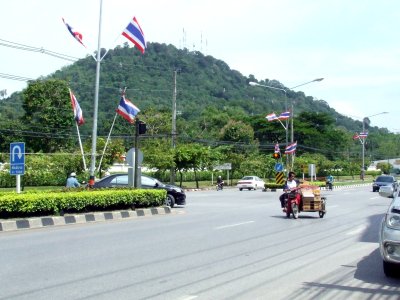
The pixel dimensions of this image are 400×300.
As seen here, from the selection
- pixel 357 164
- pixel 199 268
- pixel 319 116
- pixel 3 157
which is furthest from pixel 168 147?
pixel 357 164

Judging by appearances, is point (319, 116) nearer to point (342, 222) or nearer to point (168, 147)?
point (168, 147)

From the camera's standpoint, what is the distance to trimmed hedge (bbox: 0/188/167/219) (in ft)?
50.9

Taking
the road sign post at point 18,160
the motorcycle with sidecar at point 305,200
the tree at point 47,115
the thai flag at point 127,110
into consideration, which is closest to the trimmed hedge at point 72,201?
Answer: the road sign post at point 18,160

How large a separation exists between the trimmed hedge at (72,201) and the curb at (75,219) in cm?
35

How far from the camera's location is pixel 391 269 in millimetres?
8203

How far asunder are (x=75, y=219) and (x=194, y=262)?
326 inches

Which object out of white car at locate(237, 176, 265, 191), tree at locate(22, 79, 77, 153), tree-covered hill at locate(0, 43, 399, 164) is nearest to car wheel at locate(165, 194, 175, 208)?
white car at locate(237, 176, 265, 191)

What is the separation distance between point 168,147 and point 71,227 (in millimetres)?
37349

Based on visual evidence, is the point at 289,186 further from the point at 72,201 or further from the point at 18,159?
the point at 18,159

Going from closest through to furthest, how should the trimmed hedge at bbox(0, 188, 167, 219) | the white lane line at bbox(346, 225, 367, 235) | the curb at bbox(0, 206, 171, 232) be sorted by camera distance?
1. the white lane line at bbox(346, 225, 367, 235)
2. the curb at bbox(0, 206, 171, 232)
3. the trimmed hedge at bbox(0, 188, 167, 219)

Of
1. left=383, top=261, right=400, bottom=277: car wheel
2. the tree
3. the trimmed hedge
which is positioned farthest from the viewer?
the tree

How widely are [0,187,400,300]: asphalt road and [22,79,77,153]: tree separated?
46542 millimetres

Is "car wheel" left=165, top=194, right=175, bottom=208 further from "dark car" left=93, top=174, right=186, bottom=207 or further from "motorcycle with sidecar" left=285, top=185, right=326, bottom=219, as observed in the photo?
"motorcycle with sidecar" left=285, top=185, right=326, bottom=219

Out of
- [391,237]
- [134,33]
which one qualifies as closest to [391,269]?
[391,237]
